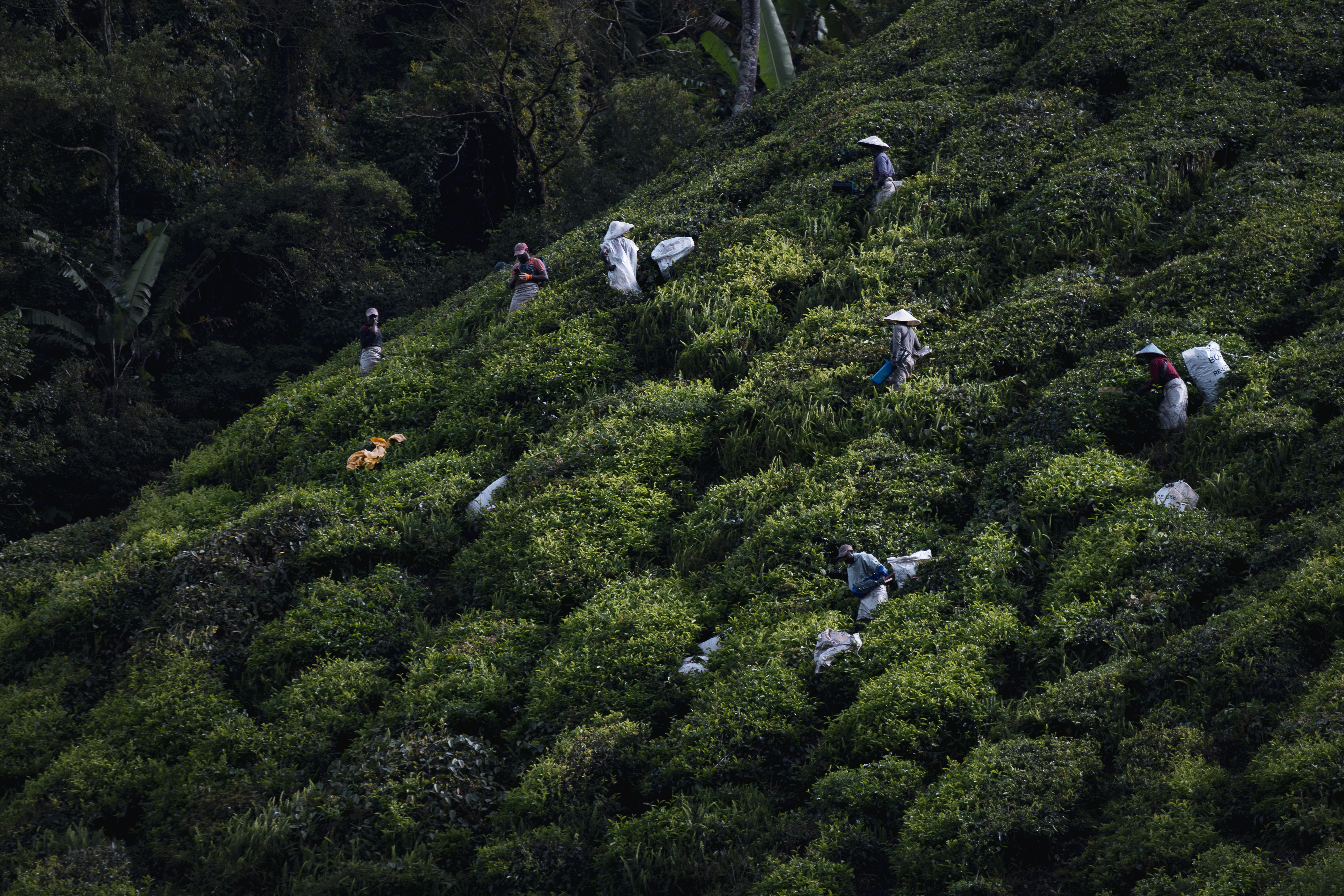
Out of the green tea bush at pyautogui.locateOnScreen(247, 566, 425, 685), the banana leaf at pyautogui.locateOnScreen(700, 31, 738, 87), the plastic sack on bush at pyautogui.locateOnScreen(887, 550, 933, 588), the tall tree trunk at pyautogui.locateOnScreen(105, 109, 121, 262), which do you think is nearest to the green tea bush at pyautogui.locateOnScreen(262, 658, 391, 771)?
the green tea bush at pyautogui.locateOnScreen(247, 566, 425, 685)

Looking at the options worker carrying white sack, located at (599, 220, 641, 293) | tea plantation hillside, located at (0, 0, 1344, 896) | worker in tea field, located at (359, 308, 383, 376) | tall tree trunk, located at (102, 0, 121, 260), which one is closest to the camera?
tea plantation hillside, located at (0, 0, 1344, 896)

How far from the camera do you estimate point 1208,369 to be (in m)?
9.28

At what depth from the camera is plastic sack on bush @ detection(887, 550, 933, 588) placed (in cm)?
844

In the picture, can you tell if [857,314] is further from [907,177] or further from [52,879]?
[52,879]

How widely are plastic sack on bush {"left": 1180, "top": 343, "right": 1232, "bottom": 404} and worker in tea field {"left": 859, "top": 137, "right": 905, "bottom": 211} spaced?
18.7 feet

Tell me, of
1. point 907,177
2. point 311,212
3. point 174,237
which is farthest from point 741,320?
point 174,237

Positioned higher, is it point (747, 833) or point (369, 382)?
point (369, 382)

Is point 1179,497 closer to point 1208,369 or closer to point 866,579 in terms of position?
point 1208,369

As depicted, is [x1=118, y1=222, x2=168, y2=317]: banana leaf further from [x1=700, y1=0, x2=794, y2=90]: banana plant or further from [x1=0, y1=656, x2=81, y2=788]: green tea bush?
[x1=700, y1=0, x2=794, y2=90]: banana plant

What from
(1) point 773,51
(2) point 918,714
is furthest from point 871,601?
(1) point 773,51

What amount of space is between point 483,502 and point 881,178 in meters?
7.56

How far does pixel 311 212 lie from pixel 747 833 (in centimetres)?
1642

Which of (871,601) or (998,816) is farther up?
(998,816)

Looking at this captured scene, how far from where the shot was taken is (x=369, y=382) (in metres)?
13.4
